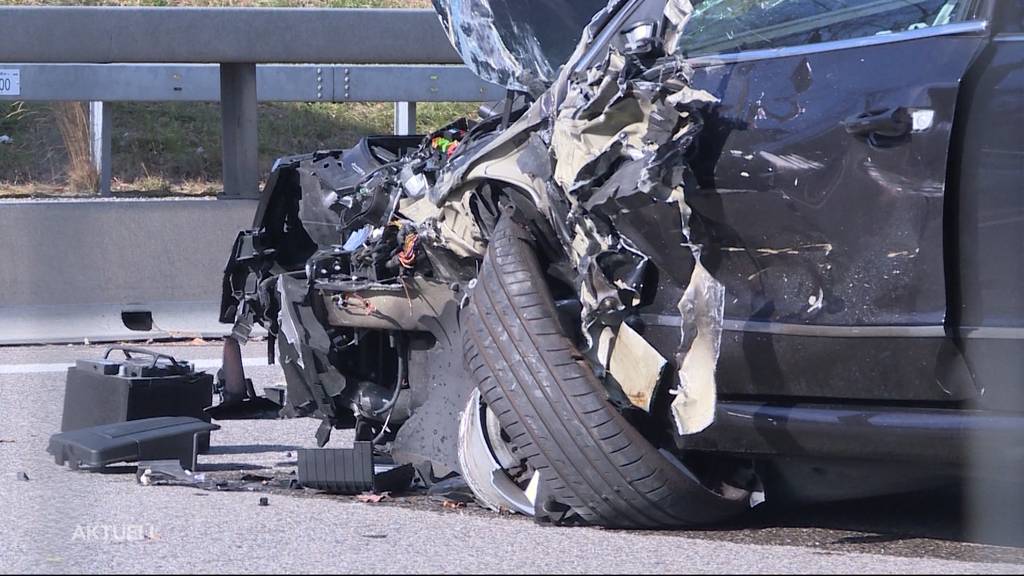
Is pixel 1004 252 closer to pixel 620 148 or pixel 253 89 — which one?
pixel 620 148

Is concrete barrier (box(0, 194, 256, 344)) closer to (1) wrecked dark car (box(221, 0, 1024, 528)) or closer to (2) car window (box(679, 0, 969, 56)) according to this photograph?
(1) wrecked dark car (box(221, 0, 1024, 528))

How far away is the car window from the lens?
3.68 m

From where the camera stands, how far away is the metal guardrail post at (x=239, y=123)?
8.45m

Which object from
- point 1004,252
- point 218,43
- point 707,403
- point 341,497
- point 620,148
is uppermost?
point 218,43

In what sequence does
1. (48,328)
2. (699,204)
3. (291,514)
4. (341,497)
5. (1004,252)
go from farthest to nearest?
1. (48,328)
2. (341,497)
3. (291,514)
4. (699,204)
5. (1004,252)

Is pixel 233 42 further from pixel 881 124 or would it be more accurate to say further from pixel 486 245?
pixel 881 124

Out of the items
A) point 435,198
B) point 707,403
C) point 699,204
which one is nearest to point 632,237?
point 699,204

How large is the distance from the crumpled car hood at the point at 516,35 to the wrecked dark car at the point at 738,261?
0.04 metres

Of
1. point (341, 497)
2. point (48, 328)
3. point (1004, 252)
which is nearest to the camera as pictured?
point (1004, 252)

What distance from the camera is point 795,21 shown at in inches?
153

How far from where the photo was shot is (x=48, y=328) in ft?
26.7

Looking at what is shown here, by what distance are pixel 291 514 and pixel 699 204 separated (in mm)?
1635

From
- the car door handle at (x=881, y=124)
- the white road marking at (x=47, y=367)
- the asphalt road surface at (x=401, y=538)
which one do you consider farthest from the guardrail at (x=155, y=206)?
the car door handle at (x=881, y=124)

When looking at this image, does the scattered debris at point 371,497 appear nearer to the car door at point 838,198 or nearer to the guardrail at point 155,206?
the car door at point 838,198
